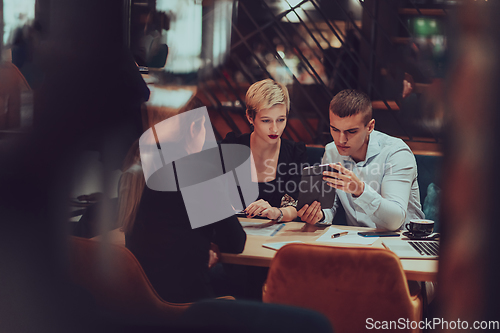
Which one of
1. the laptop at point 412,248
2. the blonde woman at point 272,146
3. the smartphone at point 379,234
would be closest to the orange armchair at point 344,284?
the laptop at point 412,248

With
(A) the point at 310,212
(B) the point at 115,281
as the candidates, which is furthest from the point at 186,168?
(A) the point at 310,212

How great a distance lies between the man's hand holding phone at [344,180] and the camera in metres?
1.47

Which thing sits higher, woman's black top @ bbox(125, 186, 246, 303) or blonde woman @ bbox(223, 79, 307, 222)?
blonde woman @ bbox(223, 79, 307, 222)

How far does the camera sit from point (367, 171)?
1.82 metres

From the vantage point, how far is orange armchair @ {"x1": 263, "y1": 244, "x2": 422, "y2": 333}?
0.92 m

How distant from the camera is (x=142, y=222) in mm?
1217

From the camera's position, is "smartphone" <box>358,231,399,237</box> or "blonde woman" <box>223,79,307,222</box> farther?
"blonde woman" <box>223,79,307,222</box>

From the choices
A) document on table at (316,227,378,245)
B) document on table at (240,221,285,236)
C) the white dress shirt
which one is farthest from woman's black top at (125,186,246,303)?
the white dress shirt

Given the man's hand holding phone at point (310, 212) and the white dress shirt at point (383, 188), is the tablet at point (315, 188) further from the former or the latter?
the white dress shirt at point (383, 188)

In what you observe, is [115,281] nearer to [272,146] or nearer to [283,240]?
[283,240]

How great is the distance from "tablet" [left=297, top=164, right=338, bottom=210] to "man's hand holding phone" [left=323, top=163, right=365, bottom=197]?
2 cm

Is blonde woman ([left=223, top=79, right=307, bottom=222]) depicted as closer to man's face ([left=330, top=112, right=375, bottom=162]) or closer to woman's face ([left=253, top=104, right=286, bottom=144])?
woman's face ([left=253, top=104, right=286, bottom=144])

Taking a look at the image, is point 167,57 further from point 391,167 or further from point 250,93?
point 391,167

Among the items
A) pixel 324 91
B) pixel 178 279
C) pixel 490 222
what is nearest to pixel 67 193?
pixel 178 279
